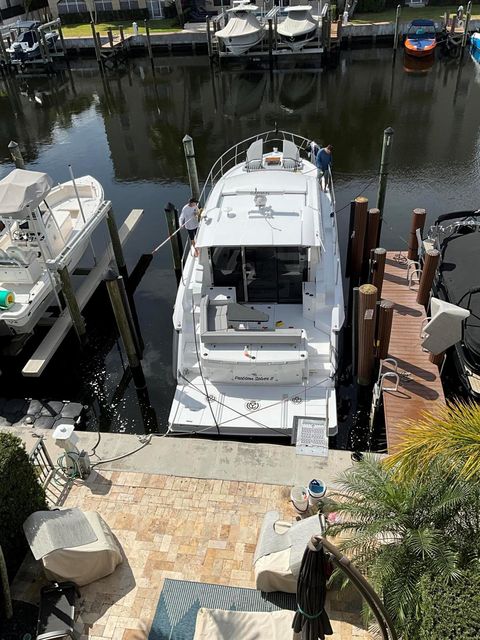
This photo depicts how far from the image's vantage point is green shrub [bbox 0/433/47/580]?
6.38 metres

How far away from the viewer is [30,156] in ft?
80.2

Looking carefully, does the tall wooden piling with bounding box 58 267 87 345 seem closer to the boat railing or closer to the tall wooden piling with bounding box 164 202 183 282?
the tall wooden piling with bounding box 164 202 183 282

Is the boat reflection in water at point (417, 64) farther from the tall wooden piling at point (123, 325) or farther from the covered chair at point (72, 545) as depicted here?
the covered chair at point (72, 545)

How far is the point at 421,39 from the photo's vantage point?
109 ft

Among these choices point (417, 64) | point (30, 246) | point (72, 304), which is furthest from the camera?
point (417, 64)

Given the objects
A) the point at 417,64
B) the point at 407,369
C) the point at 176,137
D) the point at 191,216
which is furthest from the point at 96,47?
the point at 407,369

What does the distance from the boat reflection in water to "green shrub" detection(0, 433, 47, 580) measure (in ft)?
108

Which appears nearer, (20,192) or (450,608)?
(450,608)

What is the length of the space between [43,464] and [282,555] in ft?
14.2

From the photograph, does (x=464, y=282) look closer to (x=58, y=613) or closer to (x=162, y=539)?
(x=162, y=539)

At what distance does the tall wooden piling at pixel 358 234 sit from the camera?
1263 centimetres

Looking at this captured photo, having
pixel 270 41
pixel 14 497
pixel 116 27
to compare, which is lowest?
pixel 270 41

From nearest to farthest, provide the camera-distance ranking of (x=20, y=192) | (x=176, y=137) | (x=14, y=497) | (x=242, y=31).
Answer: (x=14, y=497), (x=20, y=192), (x=176, y=137), (x=242, y=31)

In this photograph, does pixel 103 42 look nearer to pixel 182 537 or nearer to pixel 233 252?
pixel 233 252
